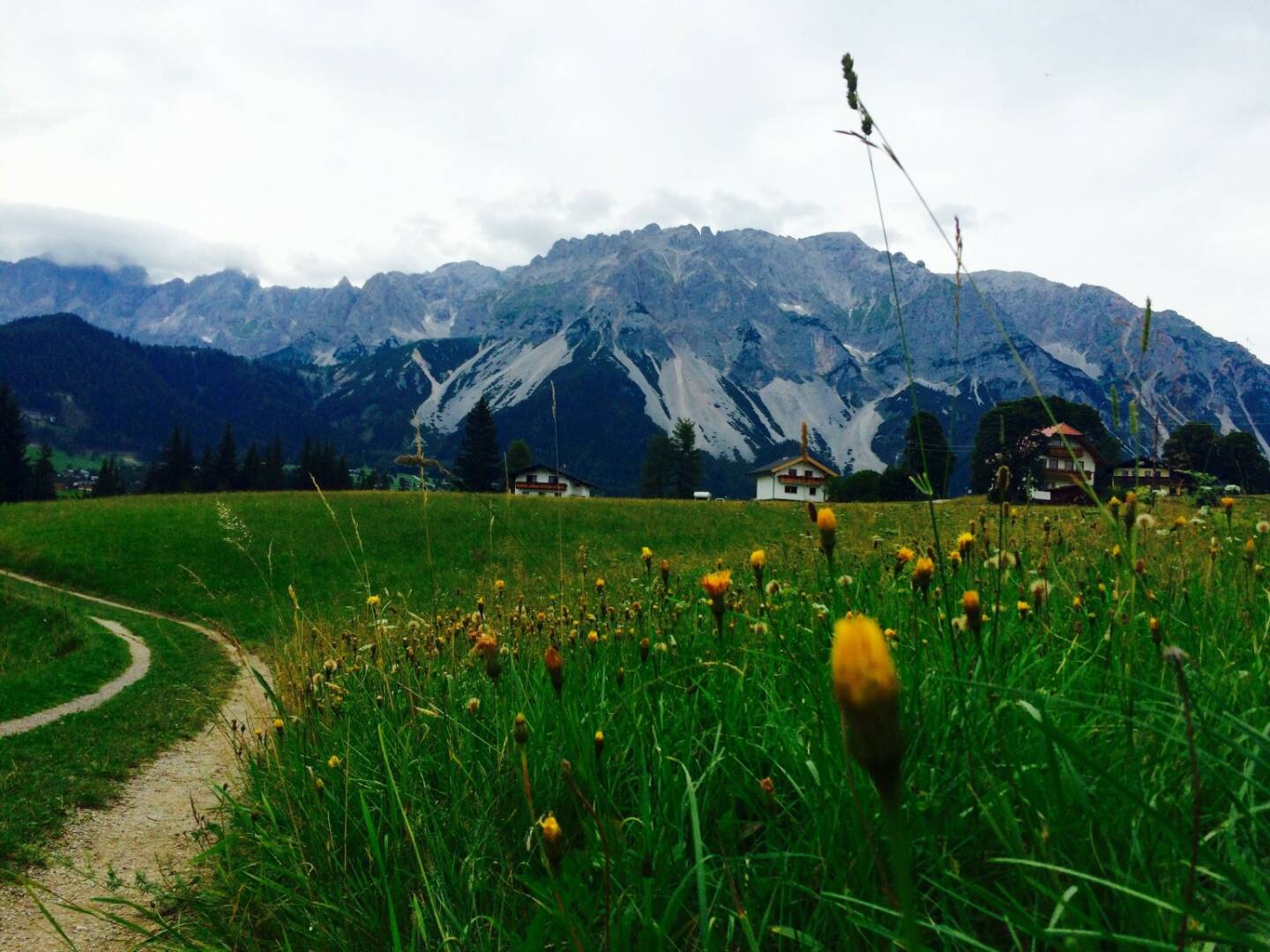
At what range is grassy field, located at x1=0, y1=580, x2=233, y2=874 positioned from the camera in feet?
21.6

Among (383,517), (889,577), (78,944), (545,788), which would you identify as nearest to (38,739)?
(78,944)

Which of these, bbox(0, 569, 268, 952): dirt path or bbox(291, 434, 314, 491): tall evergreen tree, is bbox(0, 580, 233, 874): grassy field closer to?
bbox(0, 569, 268, 952): dirt path

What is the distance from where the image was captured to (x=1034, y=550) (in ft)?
18.8

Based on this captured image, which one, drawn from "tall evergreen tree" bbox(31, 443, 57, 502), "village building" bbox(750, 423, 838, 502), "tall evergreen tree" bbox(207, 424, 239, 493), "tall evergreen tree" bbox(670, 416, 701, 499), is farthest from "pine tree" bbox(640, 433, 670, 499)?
"tall evergreen tree" bbox(31, 443, 57, 502)

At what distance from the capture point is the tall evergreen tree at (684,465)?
89312 mm

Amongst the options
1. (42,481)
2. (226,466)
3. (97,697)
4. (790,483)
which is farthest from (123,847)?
(42,481)

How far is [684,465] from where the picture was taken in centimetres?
9038

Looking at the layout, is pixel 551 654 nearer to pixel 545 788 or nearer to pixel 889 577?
pixel 545 788

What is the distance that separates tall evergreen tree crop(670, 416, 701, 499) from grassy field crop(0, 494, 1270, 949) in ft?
273

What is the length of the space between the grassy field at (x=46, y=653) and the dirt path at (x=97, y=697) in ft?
0.51

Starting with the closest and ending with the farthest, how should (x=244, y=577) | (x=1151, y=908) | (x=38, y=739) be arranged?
(x=1151, y=908) < (x=38, y=739) < (x=244, y=577)

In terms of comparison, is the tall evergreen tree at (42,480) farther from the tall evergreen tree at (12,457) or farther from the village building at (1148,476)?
the village building at (1148,476)

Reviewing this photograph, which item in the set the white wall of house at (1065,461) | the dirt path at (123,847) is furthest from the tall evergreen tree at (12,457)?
the white wall of house at (1065,461)

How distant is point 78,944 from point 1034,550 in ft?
23.3
